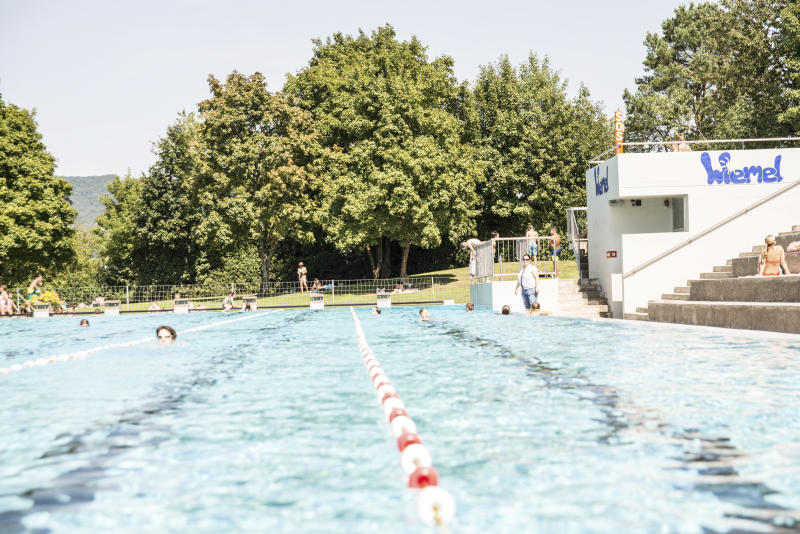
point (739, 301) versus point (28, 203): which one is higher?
point (28, 203)

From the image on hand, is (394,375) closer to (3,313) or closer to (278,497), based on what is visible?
(278,497)

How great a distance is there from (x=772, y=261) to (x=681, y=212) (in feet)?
22.8

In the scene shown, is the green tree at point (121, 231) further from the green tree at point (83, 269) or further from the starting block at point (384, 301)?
the starting block at point (384, 301)

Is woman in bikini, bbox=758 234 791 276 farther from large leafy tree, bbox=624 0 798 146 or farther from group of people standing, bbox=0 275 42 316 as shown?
group of people standing, bbox=0 275 42 316

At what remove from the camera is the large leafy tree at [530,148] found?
5106 centimetres

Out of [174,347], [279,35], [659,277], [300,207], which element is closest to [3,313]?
[300,207]

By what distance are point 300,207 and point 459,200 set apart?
10306 mm

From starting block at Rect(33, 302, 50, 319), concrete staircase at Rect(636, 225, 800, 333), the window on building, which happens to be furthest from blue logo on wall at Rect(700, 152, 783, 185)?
starting block at Rect(33, 302, 50, 319)

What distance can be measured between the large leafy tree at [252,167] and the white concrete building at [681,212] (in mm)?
24524

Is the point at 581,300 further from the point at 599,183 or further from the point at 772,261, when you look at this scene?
the point at 772,261

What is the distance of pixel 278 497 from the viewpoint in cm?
405

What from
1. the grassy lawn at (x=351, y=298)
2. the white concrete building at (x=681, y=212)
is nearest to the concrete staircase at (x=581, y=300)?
the white concrete building at (x=681, y=212)

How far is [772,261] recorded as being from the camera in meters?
15.0

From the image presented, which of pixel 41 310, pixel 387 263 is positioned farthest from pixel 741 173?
pixel 41 310
